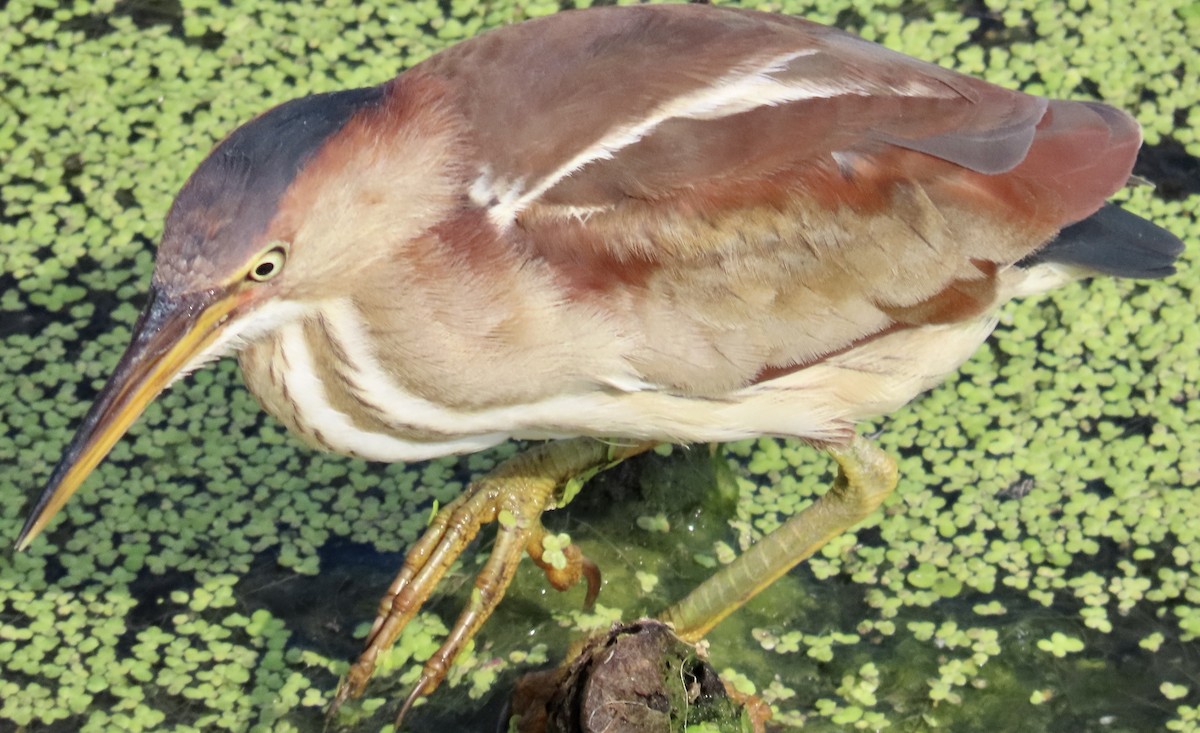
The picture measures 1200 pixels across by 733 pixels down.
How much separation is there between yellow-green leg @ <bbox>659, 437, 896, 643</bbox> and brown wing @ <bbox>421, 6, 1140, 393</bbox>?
36 cm

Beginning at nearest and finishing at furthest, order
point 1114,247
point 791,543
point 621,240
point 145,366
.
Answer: point 145,366 < point 621,240 < point 1114,247 < point 791,543

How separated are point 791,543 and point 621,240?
30.0 inches

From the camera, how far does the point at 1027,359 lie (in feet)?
11.1

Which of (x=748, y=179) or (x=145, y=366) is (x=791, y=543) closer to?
(x=748, y=179)

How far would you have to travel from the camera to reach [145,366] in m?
2.07

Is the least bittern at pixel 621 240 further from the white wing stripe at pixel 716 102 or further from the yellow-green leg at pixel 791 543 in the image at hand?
the yellow-green leg at pixel 791 543

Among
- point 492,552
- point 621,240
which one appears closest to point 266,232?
point 621,240

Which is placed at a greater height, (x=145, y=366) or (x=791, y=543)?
(x=145, y=366)

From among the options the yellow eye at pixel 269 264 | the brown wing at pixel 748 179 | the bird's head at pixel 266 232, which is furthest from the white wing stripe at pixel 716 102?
the yellow eye at pixel 269 264

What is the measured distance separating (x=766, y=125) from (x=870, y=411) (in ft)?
1.94

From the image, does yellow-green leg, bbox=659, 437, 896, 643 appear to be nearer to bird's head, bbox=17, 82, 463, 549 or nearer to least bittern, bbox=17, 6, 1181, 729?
least bittern, bbox=17, 6, 1181, 729

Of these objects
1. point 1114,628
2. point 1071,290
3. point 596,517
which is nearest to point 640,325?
point 596,517

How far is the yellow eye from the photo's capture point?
2098mm

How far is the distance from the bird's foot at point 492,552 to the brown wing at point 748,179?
497 mm
